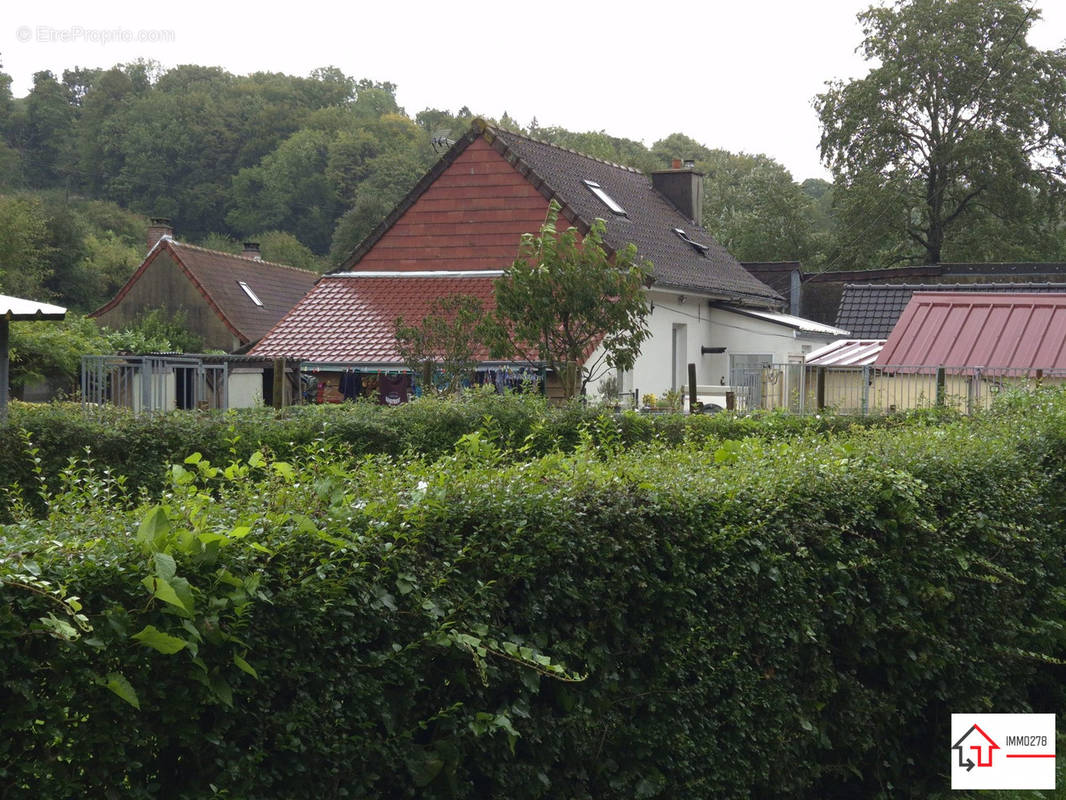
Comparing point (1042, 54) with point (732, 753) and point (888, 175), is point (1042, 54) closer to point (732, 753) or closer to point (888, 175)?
point (888, 175)

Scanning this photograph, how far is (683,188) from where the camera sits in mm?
38688

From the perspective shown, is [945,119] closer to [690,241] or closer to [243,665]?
[690,241]

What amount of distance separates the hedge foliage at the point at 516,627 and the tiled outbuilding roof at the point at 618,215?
20875 mm

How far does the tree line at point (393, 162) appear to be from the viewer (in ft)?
173

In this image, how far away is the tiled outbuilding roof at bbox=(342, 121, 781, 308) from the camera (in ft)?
98.4

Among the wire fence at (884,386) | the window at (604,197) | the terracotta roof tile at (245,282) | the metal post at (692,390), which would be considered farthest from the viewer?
the terracotta roof tile at (245,282)

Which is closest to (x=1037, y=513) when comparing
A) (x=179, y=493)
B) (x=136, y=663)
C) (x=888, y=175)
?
(x=179, y=493)

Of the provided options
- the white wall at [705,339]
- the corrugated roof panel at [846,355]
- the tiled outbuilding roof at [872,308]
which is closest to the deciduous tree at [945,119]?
the tiled outbuilding roof at [872,308]

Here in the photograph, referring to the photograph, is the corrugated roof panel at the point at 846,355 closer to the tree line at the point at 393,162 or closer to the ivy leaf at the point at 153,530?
the tree line at the point at 393,162

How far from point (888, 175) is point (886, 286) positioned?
750 inches

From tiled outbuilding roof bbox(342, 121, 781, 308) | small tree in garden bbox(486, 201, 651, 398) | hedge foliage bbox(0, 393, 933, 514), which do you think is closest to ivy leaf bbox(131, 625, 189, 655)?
hedge foliage bbox(0, 393, 933, 514)

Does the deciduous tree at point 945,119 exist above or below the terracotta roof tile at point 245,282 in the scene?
above

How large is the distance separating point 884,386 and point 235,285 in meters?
34.4

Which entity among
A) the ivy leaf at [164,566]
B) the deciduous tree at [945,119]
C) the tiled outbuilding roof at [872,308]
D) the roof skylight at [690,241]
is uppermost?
the deciduous tree at [945,119]
